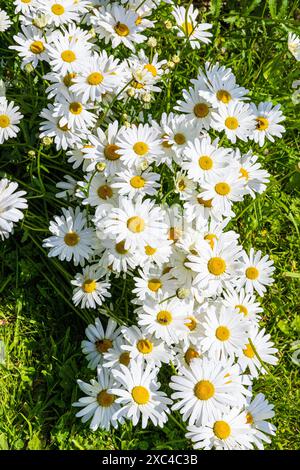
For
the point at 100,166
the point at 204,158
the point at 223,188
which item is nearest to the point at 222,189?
the point at 223,188

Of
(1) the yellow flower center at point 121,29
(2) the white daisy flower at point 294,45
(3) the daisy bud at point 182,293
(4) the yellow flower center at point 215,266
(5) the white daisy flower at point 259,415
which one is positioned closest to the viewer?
(3) the daisy bud at point 182,293

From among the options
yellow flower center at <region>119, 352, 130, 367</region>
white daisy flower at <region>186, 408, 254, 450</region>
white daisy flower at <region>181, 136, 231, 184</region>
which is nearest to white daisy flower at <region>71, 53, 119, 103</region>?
white daisy flower at <region>181, 136, 231, 184</region>

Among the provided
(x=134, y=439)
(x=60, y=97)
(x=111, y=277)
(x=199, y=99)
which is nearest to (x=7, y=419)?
(x=134, y=439)

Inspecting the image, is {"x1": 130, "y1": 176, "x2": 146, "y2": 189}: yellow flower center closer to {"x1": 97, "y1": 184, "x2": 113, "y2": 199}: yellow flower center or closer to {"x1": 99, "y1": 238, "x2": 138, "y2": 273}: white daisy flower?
{"x1": 97, "y1": 184, "x2": 113, "y2": 199}: yellow flower center

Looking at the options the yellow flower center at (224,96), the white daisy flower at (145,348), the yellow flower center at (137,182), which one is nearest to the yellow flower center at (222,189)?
the yellow flower center at (137,182)

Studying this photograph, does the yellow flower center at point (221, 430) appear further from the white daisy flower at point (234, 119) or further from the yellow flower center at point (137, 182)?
the white daisy flower at point (234, 119)

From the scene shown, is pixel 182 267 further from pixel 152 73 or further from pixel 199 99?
pixel 152 73
